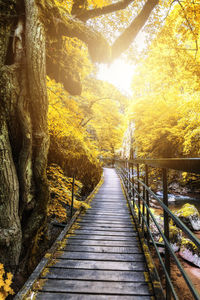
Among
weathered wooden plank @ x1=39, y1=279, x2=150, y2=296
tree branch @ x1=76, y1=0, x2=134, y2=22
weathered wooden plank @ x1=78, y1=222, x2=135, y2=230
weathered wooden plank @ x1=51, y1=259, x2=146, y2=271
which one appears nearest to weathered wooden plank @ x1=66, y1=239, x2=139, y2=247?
weathered wooden plank @ x1=51, y1=259, x2=146, y2=271

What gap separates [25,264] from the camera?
2.38 meters

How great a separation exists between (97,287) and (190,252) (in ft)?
12.2

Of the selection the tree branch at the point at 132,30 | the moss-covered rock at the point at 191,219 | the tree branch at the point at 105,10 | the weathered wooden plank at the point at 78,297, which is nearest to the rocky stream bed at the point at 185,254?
the moss-covered rock at the point at 191,219

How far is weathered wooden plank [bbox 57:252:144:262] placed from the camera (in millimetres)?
2426

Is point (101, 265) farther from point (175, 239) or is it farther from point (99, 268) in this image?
point (175, 239)

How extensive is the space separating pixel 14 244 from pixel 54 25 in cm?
429

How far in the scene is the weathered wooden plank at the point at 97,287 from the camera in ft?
5.95

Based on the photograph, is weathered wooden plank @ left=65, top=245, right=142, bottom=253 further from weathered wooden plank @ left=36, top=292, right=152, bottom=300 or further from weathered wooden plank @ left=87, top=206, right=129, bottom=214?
weathered wooden plank @ left=87, top=206, right=129, bottom=214

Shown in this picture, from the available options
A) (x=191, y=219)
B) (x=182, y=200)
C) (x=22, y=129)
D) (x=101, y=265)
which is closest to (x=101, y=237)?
(x=101, y=265)

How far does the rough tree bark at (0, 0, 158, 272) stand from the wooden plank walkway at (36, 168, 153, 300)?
654 millimetres

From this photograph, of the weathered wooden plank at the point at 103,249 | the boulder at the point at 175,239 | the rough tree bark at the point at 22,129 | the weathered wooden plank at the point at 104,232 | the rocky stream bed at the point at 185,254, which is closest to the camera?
the rough tree bark at the point at 22,129

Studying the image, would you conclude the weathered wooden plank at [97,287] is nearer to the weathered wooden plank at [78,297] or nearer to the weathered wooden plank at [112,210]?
the weathered wooden plank at [78,297]

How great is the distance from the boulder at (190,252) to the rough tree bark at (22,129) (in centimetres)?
403

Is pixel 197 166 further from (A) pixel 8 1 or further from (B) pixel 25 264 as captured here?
(A) pixel 8 1
